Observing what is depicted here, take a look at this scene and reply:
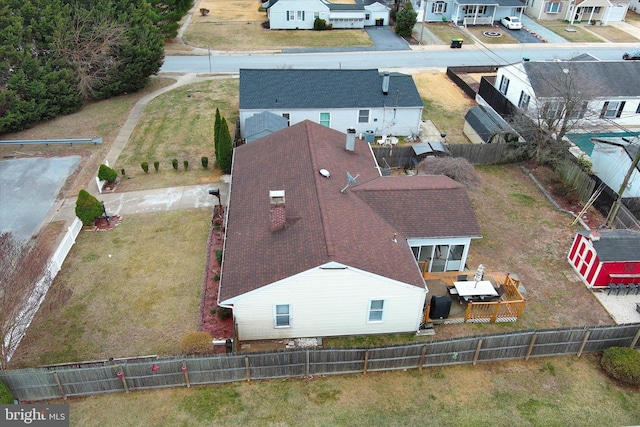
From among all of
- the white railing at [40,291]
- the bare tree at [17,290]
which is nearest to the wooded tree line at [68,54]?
the white railing at [40,291]

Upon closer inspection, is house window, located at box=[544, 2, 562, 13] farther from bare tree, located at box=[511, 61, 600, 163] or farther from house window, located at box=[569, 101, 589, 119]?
house window, located at box=[569, 101, 589, 119]

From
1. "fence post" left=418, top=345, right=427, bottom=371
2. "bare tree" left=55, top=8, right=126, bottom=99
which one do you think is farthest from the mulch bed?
"bare tree" left=55, top=8, right=126, bottom=99

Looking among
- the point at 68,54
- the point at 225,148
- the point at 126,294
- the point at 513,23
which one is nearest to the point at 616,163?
the point at 225,148

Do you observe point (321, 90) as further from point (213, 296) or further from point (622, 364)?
point (622, 364)

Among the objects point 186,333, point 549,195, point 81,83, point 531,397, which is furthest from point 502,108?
point 81,83

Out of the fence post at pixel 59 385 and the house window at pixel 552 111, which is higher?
the house window at pixel 552 111

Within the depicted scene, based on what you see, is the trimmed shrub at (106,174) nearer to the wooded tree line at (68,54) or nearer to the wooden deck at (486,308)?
the wooded tree line at (68,54)

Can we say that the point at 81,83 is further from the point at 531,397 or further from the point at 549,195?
the point at 531,397
